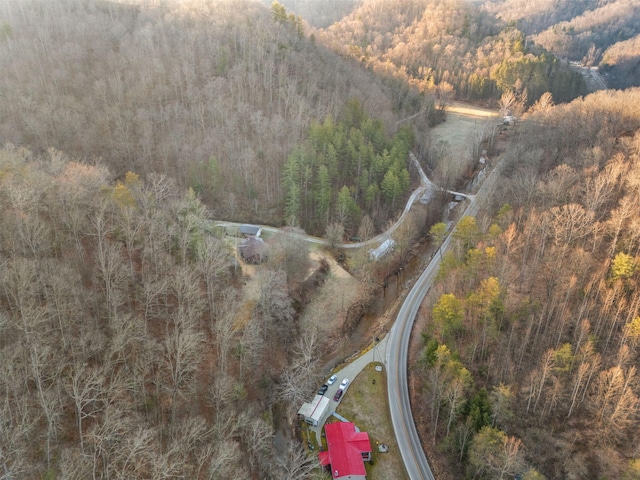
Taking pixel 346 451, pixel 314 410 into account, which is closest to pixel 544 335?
pixel 346 451

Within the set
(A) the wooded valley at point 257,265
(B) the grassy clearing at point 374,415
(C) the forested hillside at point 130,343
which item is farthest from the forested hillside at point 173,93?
(B) the grassy clearing at point 374,415

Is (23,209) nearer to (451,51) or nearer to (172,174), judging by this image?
(172,174)

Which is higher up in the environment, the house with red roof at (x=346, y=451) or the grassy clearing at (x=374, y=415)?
the house with red roof at (x=346, y=451)

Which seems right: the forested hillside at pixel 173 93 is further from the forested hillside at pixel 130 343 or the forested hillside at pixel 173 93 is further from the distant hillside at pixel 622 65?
the distant hillside at pixel 622 65

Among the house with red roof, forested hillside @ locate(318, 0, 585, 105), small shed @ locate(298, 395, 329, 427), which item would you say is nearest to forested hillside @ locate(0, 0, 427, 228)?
forested hillside @ locate(318, 0, 585, 105)

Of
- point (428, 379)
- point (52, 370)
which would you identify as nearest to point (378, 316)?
point (428, 379)
